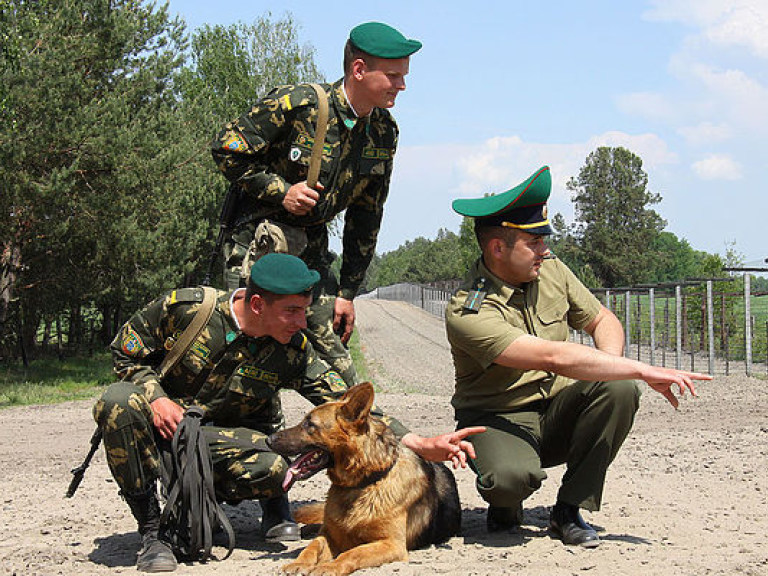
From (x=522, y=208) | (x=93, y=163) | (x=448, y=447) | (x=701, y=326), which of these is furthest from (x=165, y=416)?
(x=701, y=326)

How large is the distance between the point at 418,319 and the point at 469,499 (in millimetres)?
55492

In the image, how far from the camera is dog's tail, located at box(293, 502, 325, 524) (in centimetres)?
559

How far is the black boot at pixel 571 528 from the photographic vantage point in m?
4.87

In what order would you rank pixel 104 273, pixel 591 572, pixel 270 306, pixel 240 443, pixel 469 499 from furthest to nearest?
pixel 104 273, pixel 469 499, pixel 240 443, pixel 270 306, pixel 591 572

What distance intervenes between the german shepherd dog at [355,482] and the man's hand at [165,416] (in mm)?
→ 595

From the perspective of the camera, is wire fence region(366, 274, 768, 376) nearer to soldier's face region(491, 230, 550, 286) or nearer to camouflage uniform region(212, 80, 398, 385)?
camouflage uniform region(212, 80, 398, 385)

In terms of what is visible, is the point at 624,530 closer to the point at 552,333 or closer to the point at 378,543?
the point at 552,333

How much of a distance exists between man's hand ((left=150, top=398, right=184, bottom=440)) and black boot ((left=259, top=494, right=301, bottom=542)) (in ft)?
2.68

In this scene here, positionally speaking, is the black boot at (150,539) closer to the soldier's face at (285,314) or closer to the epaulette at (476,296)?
the soldier's face at (285,314)

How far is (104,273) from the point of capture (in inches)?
960

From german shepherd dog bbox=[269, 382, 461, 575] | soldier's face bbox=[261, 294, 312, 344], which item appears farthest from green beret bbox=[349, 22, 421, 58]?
german shepherd dog bbox=[269, 382, 461, 575]

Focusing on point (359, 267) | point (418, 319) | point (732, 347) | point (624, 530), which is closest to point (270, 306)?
point (359, 267)

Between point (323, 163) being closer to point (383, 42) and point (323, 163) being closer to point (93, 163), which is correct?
point (383, 42)

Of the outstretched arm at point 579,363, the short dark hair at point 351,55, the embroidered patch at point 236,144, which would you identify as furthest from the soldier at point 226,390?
the short dark hair at point 351,55
